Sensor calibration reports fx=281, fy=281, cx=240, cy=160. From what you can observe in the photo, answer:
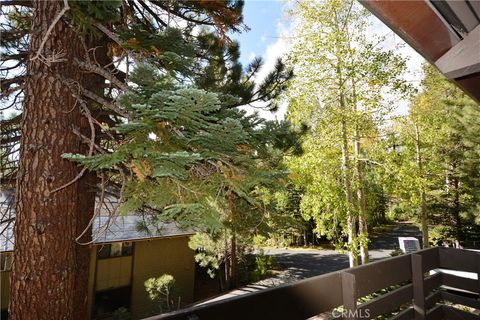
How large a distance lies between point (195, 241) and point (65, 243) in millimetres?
7614

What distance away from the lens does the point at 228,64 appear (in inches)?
172

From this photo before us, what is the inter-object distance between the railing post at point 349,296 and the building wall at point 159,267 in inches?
298

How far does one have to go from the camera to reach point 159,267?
945 cm

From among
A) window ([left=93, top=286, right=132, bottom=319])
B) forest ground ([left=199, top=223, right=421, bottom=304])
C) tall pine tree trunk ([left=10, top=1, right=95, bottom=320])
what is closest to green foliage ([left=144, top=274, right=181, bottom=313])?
window ([left=93, top=286, right=132, bottom=319])

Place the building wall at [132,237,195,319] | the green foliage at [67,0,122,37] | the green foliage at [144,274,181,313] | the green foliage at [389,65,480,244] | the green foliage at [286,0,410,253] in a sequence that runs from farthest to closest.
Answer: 1. the green foliage at [389,65,480,244]
2. the building wall at [132,237,195,319]
3. the green foliage at [144,274,181,313]
4. the green foliage at [286,0,410,253]
5. the green foliage at [67,0,122,37]

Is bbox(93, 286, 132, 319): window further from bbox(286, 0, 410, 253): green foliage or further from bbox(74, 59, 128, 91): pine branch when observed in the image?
bbox(74, 59, 128, 91): pine branch

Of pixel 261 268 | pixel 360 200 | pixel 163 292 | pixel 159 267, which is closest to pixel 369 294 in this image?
pixel 360 200

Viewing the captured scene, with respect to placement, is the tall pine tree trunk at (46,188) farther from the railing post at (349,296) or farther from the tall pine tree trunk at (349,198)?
the tall pine tree trunk at (349,198)

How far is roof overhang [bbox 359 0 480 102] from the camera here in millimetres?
1281

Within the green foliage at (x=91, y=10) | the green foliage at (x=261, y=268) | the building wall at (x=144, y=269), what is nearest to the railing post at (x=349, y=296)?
the green foliage at (x=91, y=10)

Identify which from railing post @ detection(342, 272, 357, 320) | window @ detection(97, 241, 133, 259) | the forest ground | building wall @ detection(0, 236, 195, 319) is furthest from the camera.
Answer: the forest ground

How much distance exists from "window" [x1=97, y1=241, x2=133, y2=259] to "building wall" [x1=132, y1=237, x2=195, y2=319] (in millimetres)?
240

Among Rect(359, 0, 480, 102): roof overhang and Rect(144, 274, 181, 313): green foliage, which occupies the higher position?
Rect(359, 0, 480, 102): roof overhang

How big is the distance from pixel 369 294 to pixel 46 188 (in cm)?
257
